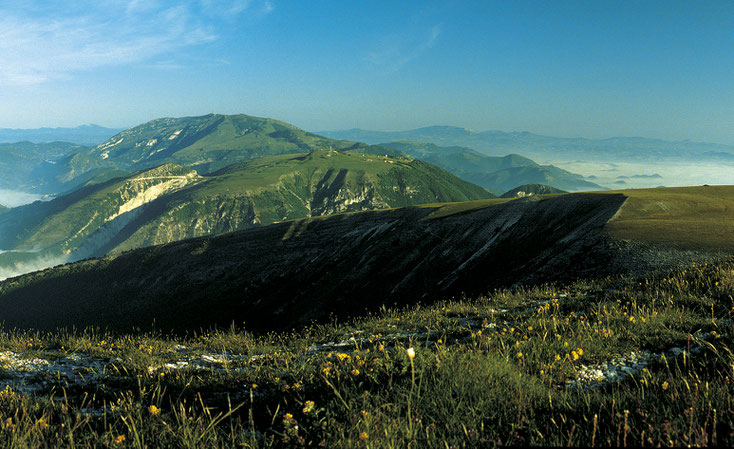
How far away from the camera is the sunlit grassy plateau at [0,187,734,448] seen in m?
4.09

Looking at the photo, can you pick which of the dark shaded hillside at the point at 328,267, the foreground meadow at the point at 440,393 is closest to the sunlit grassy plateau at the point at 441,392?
the foreground meadow at the point at 440,393

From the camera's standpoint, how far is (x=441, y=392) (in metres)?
4.94

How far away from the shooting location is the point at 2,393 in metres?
6.13

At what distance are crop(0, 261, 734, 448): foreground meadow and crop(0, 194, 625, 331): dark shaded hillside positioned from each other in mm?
16475

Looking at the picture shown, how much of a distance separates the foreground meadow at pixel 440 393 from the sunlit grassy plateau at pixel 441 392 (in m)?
0.03

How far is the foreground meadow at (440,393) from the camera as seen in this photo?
13.4 feet

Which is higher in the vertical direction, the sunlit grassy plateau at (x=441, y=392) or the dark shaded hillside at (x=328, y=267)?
the sunlit grassy plateau at (x=441, y=392)

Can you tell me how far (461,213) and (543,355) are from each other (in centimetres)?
5255

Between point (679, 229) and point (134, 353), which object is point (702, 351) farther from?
point (679, 229)

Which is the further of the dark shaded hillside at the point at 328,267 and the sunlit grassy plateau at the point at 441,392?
the dark shaded hillside at the point at 328,267

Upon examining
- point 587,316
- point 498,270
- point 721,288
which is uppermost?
point 721,288

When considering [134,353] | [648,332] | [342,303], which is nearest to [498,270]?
[342,303]

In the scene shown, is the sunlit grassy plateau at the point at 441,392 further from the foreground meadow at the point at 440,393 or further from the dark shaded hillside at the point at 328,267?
the dark shaded hillside at the point at 328,267

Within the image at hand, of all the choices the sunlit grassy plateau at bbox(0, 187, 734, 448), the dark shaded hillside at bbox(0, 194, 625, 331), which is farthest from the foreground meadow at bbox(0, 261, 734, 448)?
the dark shaded hillside at bbox(0, 194, 625, 331)
